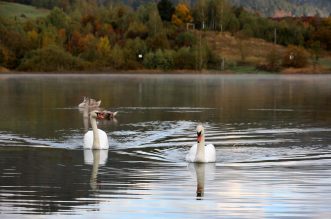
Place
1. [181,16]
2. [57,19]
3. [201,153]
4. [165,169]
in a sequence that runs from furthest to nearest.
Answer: [181,16] < [57,19] < [201,153] < [165,169]

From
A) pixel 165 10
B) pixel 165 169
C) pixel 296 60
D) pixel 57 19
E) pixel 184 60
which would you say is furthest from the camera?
pixel 165 10

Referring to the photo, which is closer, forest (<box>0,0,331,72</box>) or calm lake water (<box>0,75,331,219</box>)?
calm lake water (<box>0,75,331,219</box>)

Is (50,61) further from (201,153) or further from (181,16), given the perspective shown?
(201,153)

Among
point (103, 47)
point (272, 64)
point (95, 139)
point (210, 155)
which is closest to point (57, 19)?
point (103, 47)

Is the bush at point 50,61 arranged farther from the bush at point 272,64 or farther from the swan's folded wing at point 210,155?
the swan's folded wing at point 210,155

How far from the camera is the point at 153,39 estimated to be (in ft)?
510

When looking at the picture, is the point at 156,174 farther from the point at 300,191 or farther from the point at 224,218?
the point at 224,218

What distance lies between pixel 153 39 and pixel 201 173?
13752 cm

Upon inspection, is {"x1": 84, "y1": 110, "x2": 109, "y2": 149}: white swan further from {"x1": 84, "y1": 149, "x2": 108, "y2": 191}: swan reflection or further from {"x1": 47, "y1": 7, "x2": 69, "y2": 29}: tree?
{"x1": 47, "y1": 7, "x2": 69, "y2": 29}: tree

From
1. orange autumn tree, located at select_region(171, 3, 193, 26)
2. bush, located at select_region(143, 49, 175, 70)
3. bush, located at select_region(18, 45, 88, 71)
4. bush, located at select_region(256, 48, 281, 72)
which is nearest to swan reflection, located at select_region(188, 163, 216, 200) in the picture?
bush, located at select_region(256, 48, 281, 72)

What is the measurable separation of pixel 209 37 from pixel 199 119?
12754 centimetres

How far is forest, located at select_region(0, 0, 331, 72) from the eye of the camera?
464 feet

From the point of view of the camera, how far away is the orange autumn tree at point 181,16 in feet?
587

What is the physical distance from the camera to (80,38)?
525 ft
